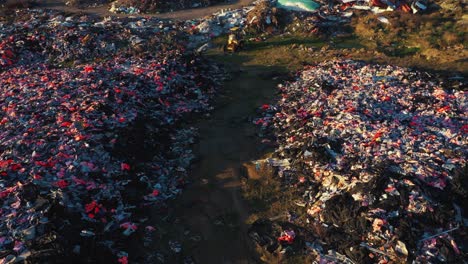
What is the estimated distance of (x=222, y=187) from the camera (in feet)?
35.9

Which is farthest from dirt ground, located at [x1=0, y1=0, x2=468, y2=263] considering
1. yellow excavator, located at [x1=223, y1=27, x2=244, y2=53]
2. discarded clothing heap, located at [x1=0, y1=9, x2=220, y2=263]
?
discarded clothing heap, located at [x1=0, y1=9, x2=220, y2=263]

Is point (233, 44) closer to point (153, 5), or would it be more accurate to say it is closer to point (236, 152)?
point (153, 5)

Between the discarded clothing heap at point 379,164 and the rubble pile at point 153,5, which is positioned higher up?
the rubble pile at point 153,5

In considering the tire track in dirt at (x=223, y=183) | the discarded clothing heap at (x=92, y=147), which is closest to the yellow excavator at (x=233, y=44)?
the discarded clothing heap at (x=92, y=147)

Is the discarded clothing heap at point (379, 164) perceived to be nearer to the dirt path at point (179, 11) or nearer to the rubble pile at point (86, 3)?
the dirt path at point (179, 11)

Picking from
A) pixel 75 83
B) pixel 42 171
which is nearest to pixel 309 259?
pixel 42 171

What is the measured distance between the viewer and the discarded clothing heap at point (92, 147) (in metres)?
8.41

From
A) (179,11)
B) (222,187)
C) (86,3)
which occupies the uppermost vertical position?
(86,3)

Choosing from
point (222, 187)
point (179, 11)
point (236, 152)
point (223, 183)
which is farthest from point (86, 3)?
point (222, 187)

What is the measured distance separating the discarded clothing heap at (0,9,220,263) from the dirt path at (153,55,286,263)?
701mm

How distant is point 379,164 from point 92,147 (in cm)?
865

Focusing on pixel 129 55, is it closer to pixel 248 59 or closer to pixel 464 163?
pixel 248 59

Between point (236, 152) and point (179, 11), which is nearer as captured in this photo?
point (236, 152)

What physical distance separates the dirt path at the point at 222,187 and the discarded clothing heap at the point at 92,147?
2.30ft
